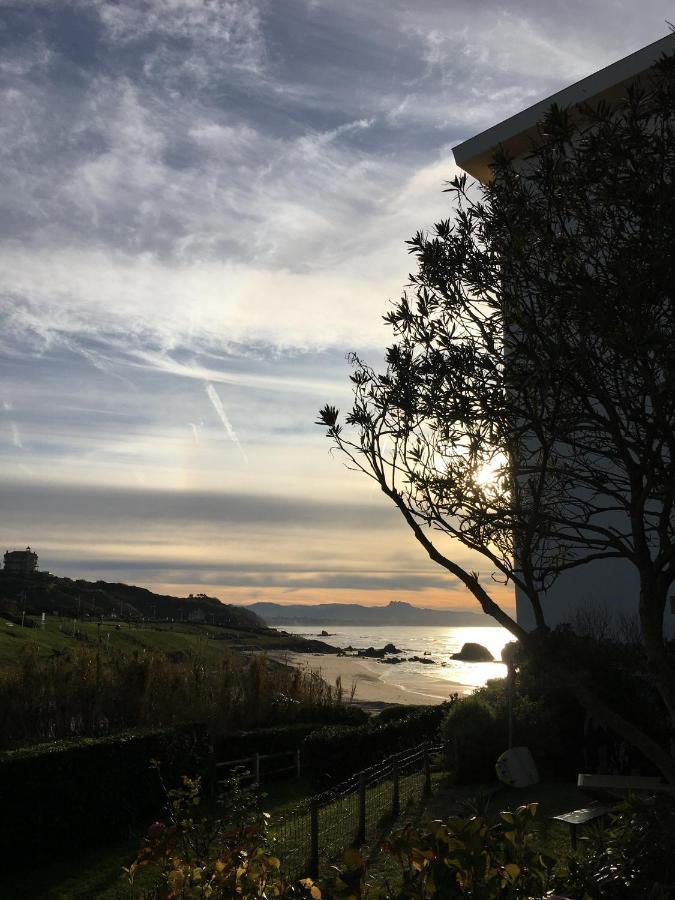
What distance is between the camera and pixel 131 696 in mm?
20984

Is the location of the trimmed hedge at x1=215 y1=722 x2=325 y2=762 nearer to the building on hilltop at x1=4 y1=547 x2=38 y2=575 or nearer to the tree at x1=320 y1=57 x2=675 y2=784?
the tree at x1=320 y1=57 x2=675 y2=784

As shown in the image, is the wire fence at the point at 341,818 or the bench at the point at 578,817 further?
the wire fence at the point at 341,818

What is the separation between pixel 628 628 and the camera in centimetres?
2320

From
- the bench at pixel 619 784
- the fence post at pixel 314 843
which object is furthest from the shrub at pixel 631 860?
the fence post at pixel 314 843

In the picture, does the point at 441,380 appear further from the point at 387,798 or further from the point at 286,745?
the point at 286,745

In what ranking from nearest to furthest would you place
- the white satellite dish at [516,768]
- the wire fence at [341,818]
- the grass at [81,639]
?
the wire fence at [341,818], the white satellite dish at [516,768], the grass at [81,639]

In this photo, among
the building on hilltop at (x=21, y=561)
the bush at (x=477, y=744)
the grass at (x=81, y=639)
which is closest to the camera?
the bush at (x=477, y=744)

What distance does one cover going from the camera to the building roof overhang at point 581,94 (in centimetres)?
2361

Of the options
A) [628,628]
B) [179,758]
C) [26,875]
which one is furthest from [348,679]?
[26,875]

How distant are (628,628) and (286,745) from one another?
1060cm

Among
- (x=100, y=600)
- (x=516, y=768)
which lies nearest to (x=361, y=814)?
(x=516, y=768)

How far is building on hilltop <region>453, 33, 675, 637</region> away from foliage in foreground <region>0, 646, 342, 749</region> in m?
7.89

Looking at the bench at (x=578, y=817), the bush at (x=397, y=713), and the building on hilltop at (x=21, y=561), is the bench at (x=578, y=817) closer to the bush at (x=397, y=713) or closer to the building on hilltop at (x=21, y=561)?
the bush at (x=397, y=713)

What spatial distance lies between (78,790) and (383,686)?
43997 mm
